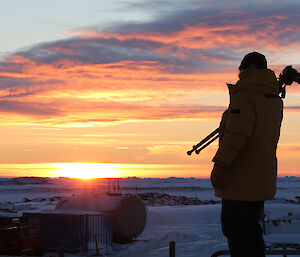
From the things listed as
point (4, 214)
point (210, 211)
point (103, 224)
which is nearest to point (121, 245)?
point (103, 224)

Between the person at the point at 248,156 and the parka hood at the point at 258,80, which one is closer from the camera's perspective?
the person at the point at 248,156

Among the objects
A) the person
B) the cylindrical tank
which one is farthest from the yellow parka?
the cylindrical tank

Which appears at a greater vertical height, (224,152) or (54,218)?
(224,152)

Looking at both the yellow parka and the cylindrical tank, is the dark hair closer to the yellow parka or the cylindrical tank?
the yellow parka

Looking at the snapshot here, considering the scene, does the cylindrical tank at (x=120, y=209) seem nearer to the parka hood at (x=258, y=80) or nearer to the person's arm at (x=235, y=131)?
the parka hood at (x=258, y=80)

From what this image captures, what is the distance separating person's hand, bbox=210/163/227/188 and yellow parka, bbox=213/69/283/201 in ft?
0.11

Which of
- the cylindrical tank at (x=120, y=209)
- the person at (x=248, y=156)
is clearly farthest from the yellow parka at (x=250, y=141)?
the cylindrical tank at (x=120, y=209)

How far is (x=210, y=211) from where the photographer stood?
39281mm

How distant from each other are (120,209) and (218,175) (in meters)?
22.6

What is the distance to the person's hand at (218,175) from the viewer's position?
4.29 m

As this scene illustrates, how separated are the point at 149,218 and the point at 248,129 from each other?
3058 centimetres

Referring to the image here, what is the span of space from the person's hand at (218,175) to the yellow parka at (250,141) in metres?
0.03

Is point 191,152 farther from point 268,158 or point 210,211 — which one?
point 210,211

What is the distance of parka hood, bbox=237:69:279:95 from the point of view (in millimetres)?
4602
